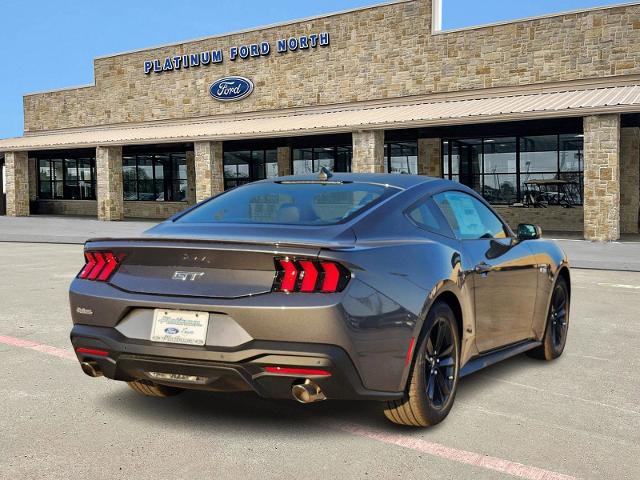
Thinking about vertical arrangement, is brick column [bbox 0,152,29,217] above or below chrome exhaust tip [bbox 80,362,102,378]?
above

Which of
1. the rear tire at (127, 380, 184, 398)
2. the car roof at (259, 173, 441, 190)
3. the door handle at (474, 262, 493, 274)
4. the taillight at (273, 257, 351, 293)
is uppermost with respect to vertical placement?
the car roof at (259, 173, 441, 190)

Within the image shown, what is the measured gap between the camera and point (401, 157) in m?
28.9

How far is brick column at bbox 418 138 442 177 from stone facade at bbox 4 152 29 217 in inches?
771

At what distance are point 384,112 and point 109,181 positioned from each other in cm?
1308

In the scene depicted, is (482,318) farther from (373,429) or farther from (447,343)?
(373,429)

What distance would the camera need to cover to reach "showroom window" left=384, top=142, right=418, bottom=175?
28625 mm

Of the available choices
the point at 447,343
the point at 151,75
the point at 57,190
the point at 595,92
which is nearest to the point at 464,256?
the point at 447,343

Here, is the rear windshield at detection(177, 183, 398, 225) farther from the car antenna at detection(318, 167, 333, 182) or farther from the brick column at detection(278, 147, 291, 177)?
the brick column at detection(278, 147, 291, 177)

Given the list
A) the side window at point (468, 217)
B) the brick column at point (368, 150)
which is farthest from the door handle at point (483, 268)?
the brick column at point (368, 150)

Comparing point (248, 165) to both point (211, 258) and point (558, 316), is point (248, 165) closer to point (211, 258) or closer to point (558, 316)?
point (558, 316)

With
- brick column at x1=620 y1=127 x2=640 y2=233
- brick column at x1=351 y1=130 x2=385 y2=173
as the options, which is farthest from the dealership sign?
brick column at x1=620 y1=127 x2=640 y2=233

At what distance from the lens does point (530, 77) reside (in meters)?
25.0

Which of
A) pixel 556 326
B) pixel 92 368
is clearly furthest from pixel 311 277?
pixel 556 326

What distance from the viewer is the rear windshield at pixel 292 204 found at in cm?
429
